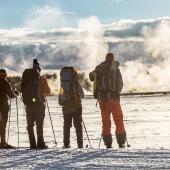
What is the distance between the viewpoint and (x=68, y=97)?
1339 centimetres

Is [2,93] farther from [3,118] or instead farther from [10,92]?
[3,118]

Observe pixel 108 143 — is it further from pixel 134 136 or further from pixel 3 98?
pixel 134 136

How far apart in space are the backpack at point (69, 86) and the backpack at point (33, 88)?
498 millimetres

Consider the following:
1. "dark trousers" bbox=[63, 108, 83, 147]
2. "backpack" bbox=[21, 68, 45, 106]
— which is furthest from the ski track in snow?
"backpack" bbox=[21, 68, 45, 106]

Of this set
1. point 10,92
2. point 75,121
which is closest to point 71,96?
point 75,121

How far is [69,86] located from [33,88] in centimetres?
80

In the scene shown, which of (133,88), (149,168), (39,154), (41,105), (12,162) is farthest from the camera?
(133,88)

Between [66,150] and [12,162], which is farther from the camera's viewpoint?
[66,150]

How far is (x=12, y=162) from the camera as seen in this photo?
10773 mm

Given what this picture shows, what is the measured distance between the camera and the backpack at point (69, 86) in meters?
13.4

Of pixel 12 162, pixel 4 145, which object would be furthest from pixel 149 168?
pixel 4 145

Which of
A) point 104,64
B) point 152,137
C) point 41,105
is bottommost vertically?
point 152,137

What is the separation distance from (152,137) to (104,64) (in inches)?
221

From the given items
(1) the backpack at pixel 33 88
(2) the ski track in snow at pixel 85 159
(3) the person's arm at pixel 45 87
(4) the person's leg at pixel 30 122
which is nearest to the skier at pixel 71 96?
(3) the person's arm at pixel 45 87
